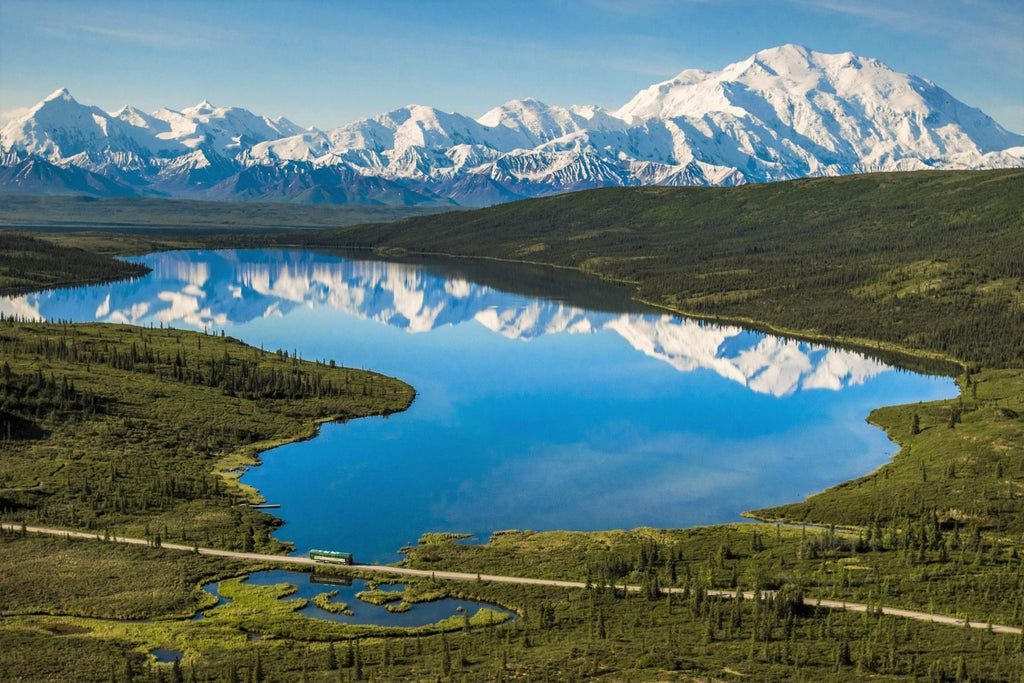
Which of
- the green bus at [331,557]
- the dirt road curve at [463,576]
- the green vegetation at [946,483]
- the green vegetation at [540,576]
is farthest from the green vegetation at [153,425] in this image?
the green vegetation at [946,483]

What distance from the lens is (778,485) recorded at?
126 m

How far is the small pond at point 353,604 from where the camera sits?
85.8 m

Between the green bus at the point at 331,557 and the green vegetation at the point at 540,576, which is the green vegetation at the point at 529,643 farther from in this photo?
the green bus at the point at 331,557

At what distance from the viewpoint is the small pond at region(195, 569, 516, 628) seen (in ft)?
281

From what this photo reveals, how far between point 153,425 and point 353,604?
6626 cm

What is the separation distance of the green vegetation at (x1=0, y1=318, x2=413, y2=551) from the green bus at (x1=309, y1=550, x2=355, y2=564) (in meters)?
6.64

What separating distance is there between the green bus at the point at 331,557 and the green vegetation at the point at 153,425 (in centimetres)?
664

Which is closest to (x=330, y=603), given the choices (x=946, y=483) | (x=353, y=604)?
(x=353, y=604)

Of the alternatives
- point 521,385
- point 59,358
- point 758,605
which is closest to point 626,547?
point 758,605

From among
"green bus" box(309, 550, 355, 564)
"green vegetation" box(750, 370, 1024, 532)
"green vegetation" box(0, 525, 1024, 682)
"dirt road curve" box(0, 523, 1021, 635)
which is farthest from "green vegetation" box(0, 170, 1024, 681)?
"green bus" box(309, 550, 355, 564)

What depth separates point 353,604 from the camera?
8850 centimetres

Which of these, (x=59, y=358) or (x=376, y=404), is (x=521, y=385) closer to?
(x=376, y=404)

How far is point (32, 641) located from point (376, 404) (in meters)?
90.3

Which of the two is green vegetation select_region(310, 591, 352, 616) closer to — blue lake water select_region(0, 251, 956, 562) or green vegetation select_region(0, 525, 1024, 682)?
green vegetation select_region(0, 525, 1024, 682)
